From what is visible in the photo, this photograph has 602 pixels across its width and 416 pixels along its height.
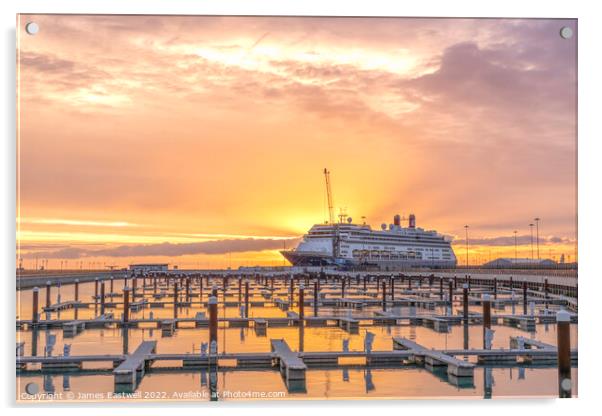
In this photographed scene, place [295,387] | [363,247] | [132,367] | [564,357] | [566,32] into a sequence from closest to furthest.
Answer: [566,32] → [564,357] → [295,387] → [132,367] → [363,247]

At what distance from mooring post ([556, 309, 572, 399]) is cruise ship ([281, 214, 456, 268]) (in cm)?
7147

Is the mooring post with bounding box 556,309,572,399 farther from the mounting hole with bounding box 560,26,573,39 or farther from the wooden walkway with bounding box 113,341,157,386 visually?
the wooden walkway with bounding box 113,341,157,386

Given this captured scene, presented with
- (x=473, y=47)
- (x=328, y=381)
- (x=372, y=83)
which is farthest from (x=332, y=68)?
(x=328, y=381)

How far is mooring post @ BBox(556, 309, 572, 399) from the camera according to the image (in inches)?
452

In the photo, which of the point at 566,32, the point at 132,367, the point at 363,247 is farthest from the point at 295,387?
the point at 363,247

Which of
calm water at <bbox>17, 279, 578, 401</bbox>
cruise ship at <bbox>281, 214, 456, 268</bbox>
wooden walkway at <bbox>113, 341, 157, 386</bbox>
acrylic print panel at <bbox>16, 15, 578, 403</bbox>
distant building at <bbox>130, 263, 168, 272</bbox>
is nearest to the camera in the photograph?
acrylic print panel at <bbox>16, 15, 578, 403</bbox>

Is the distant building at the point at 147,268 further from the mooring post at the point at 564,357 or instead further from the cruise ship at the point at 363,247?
the mooring post at the point at 564,357

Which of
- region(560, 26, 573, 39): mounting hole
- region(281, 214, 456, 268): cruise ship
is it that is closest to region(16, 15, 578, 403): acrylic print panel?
region(560, 26, 573, 39): mounting hole

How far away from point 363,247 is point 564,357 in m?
80.6

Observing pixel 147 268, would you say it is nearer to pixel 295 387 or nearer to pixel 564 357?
pixel 295 387

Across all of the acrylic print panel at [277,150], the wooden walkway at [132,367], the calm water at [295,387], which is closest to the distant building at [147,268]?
the calm water at [295,387]

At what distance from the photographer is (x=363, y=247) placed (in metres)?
92.5

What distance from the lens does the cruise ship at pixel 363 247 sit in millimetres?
88750
